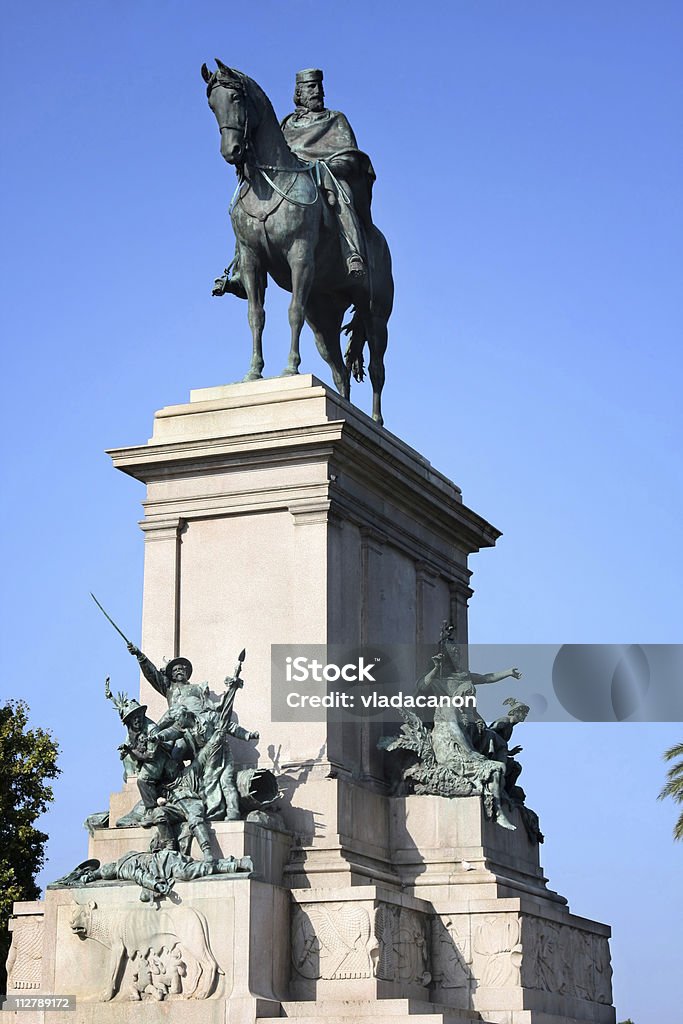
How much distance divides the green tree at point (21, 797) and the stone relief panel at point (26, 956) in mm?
15598

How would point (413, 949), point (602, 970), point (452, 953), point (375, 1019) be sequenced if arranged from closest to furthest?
point (375, 1019) < point (413, 949) < point (452, 953) < point (602, 970)

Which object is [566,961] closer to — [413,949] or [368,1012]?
[413,949]

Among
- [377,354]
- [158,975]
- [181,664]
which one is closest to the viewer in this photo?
[158,975]

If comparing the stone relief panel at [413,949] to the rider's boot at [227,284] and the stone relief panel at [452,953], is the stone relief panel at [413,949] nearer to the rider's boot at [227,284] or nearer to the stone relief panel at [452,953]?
the stone relief panel at [452,953]

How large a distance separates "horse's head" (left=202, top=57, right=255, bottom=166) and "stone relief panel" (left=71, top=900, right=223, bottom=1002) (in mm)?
10595

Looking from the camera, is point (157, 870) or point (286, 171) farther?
point (286, 171)

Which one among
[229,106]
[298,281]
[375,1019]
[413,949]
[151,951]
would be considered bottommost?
[375,1019]

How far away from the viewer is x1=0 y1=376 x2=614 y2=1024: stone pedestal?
20844mm

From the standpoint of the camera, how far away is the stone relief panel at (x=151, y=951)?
813 inches

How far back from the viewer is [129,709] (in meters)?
22.0

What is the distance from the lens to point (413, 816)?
2433 centimetres

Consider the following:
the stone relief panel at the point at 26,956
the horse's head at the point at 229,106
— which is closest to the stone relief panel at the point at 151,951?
the stone relief panel at the point at 26,956

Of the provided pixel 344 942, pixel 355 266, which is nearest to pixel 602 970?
pixel 344 942

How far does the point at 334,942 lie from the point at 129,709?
145 inches
